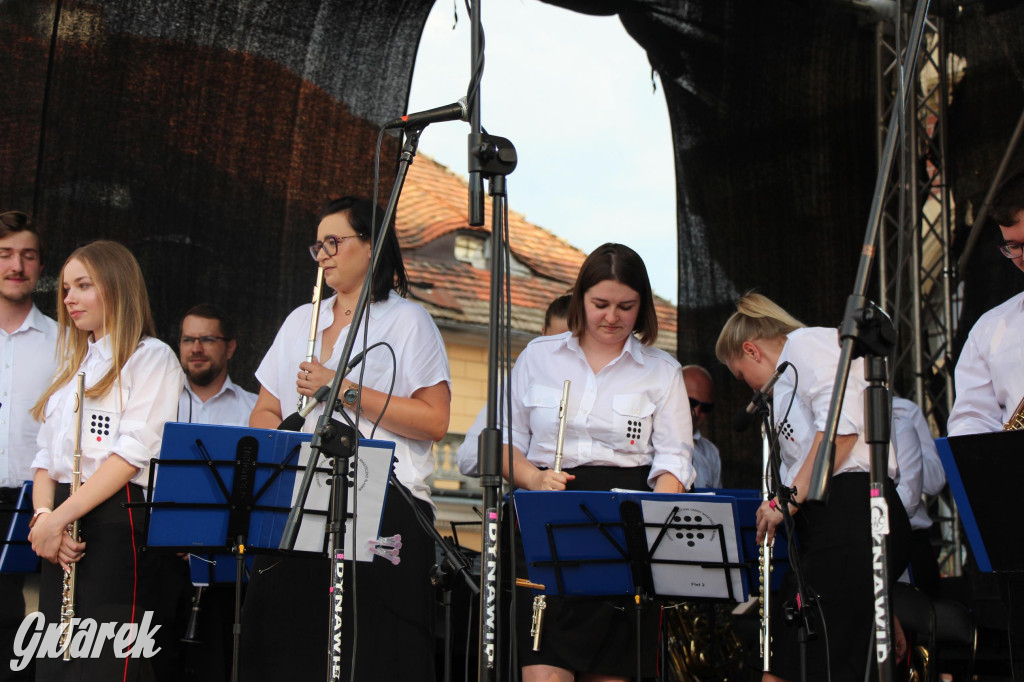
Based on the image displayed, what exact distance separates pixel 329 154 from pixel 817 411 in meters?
3.46

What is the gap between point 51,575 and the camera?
12.7 ft

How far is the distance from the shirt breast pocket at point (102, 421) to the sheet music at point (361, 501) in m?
0.82

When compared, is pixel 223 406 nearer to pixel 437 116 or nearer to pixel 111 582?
pixel 111 582

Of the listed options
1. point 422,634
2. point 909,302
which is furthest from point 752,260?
point 422,634

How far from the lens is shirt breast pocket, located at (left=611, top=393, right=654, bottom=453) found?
407 cm

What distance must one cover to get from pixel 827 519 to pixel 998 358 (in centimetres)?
81

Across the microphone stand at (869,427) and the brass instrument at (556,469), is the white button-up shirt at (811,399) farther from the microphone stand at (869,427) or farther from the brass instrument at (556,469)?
the microphone stand at (869,427)

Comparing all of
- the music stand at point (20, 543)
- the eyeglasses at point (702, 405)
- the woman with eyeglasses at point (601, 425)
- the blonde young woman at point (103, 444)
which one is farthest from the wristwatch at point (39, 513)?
the eyeglasses at point (702, 405)

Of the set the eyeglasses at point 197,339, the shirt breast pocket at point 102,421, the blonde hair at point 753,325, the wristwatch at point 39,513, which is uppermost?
the eyeglasses at point 197,339

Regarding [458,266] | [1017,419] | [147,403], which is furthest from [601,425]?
[458,266]

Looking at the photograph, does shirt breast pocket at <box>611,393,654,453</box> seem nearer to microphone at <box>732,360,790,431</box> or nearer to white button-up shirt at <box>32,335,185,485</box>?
microphone at <box>732,360,790,431</box>

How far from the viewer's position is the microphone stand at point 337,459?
3.14 meters

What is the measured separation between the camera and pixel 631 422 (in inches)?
161

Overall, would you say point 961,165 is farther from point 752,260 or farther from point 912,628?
point 912,628
